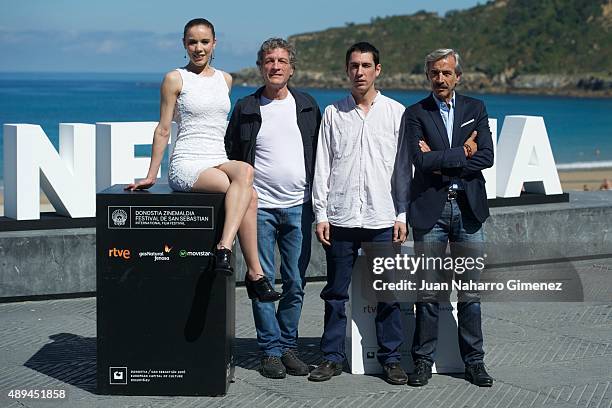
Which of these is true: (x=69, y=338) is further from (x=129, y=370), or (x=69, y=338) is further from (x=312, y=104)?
(x=312, y=104)

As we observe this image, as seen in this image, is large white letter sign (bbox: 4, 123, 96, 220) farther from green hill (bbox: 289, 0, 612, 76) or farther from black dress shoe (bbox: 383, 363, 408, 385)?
green hill (bbox: 289, 0, 612, 76)

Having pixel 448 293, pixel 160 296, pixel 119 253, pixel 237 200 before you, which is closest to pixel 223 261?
pixel 237 200

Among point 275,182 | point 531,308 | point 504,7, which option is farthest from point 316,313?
point 504,7

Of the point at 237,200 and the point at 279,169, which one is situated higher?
the point at 279,169

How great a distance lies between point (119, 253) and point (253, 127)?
3.89ft

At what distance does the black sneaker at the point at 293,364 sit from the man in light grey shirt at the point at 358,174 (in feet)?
0.46

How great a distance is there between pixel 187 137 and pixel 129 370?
1470 millimetres

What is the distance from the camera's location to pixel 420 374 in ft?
22.7

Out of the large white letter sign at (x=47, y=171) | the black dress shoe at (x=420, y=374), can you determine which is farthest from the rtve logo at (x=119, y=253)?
the large white letter sign at (x=47, y=171)

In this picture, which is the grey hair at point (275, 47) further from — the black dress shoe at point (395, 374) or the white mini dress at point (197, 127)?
the black dress shoe at point (395, 374)

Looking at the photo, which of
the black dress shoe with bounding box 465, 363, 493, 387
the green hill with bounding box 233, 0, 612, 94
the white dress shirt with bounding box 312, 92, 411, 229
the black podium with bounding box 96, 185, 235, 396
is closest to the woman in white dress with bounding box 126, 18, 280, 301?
the black podium with bounding box 96, 185, 235, 396

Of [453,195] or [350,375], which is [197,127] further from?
[350,375]

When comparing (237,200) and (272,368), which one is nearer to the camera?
(237,200)

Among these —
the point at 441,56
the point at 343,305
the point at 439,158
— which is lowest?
the point at 343,305
